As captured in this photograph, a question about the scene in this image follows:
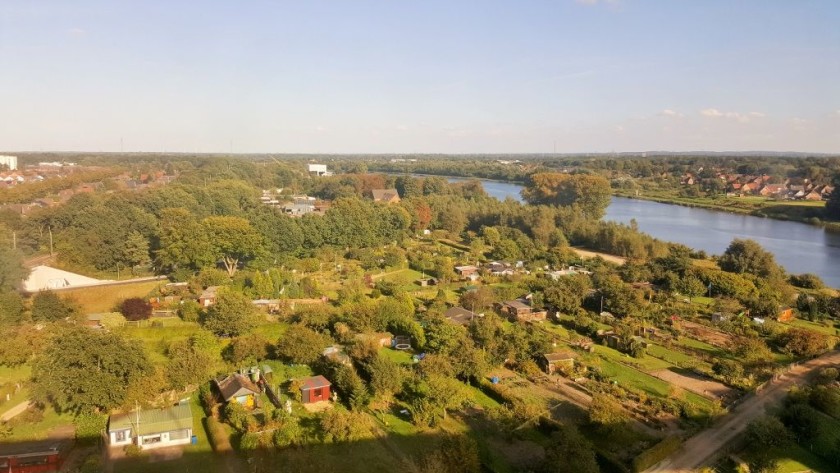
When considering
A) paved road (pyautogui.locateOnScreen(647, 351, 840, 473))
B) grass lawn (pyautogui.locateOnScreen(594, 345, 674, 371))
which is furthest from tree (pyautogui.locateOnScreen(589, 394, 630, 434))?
grass lawn (pyautogui.locateOnScreen(594, 345, 674, 371))

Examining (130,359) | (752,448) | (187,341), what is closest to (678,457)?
(752,448)

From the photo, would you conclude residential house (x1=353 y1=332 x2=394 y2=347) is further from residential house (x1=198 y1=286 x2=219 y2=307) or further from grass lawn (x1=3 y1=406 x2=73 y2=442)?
grass lawn (x1=3 y1=406 x2=73 y2=442)

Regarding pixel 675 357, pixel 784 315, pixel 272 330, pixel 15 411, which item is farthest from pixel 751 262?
pixel 15 411

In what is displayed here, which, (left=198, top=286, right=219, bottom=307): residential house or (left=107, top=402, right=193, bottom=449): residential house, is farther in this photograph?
(left=198, top=286, right=219, bottom=307): residential house

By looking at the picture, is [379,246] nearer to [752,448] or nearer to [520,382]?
[520,382]

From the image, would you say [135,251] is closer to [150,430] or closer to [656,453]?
[150,430]
